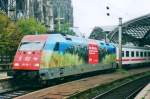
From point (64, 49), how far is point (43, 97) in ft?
28.6

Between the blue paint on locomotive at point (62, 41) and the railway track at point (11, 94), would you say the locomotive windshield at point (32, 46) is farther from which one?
the railway track at point (11, 94)

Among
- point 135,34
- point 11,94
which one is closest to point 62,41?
point 11,94

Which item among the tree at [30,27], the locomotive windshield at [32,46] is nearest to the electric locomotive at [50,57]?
the locomotive windshield at [32,46]

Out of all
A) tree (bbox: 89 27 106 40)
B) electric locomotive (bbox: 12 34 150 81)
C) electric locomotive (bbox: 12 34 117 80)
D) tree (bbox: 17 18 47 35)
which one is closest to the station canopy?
tree (bbox: 89 27 106 40)

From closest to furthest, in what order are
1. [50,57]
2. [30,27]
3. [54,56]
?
1. [50,57]
2. [54,56]
3. [30,27]

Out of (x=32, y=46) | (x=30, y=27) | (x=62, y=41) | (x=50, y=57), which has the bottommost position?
(x=50, y=57)

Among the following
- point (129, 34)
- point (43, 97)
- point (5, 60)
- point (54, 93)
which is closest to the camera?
point (43, 97)

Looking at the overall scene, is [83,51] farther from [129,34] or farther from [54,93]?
[129,34]

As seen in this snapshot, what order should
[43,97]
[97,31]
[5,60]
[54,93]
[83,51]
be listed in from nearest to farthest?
[43,97] → [54,93] → [83,51] → [5,60] → [97,31]

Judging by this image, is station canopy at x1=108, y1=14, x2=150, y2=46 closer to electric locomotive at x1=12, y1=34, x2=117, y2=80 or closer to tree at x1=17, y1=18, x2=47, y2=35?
tree at x1=17, y1=18, x2=47, y2=35

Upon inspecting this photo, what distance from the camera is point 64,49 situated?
32.2m

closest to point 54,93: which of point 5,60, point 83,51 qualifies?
point 83,51

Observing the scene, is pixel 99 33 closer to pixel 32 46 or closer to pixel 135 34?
pixel 135 34

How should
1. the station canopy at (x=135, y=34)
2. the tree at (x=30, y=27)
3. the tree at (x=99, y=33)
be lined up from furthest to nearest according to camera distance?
the tree at (x=99, y=33) < the station canopy at (x=135, y=34) < the tree at (x=30, y=27)
